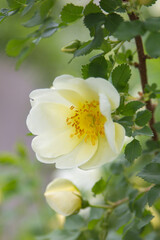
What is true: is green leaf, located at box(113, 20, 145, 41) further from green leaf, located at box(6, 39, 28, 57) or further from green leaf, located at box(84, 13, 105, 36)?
green leaf, located at box(6, 39, 28, 57)

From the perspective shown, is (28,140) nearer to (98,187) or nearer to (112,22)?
(98,187)

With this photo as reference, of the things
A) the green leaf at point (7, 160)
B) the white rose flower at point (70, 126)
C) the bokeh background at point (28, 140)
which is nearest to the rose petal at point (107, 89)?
the white rose flower at point (70, 126)

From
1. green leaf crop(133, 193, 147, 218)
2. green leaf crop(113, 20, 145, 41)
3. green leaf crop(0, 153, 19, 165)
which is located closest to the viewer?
green leaf crop(113, 20, 145, 41)

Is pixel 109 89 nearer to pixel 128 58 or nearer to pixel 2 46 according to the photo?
pixel 128 58

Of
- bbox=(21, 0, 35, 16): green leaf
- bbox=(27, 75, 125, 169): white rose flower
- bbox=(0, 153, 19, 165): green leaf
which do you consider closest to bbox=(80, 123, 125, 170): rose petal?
bbox=(27, 75, 125, 169): white rose flower

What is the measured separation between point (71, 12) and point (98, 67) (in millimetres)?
51

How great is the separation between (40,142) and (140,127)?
9 cm

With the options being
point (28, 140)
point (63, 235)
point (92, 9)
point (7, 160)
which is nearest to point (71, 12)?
point (92, 9)

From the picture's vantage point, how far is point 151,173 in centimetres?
30

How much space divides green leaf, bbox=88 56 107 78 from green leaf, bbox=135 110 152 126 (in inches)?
1.8

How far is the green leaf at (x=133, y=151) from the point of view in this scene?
0.94 ft

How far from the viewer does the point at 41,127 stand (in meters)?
0.31

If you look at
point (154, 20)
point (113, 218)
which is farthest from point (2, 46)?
point (154, 20)

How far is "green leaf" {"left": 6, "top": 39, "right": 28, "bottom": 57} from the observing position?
0.37 m
